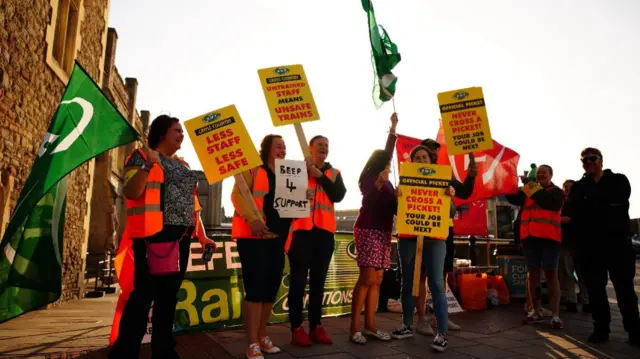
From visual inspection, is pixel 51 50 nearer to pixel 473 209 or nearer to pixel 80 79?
pixel 80 79

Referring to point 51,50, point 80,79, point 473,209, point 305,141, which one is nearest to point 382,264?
point 305,141

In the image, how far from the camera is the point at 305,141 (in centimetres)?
415

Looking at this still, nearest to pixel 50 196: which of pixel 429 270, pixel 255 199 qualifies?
pixel 255 199

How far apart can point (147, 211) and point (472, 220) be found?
6994 mm

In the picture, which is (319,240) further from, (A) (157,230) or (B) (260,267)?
(A) (157,230)

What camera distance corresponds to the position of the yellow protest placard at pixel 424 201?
4238mm

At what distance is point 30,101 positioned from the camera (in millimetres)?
6699

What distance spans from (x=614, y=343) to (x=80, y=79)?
5.57 meters

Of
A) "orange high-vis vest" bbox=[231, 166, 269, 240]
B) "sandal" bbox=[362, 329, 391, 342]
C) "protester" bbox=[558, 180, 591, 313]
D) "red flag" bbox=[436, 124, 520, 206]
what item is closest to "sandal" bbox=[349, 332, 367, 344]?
"sandal" bbox=[362, 329, 391, 342]

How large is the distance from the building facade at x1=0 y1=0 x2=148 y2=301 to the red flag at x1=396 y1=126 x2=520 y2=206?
246 inches

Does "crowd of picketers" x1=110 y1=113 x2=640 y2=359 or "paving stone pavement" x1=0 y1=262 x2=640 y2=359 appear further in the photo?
"paving stone pavement" x1=0 y1=262 x2=640 y2=359

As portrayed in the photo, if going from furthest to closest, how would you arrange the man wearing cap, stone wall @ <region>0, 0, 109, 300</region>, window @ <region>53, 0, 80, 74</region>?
1. window @ <region>53, 0, 80, 74</region>
2. stone wall @ <region>0, 0, 109, 300</region>
3. the man wearing cap

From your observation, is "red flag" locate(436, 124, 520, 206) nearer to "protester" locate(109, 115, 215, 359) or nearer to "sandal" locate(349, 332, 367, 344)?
"sandal" locate(349, 332, 367, 344)

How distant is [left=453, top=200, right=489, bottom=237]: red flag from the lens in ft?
28.1
